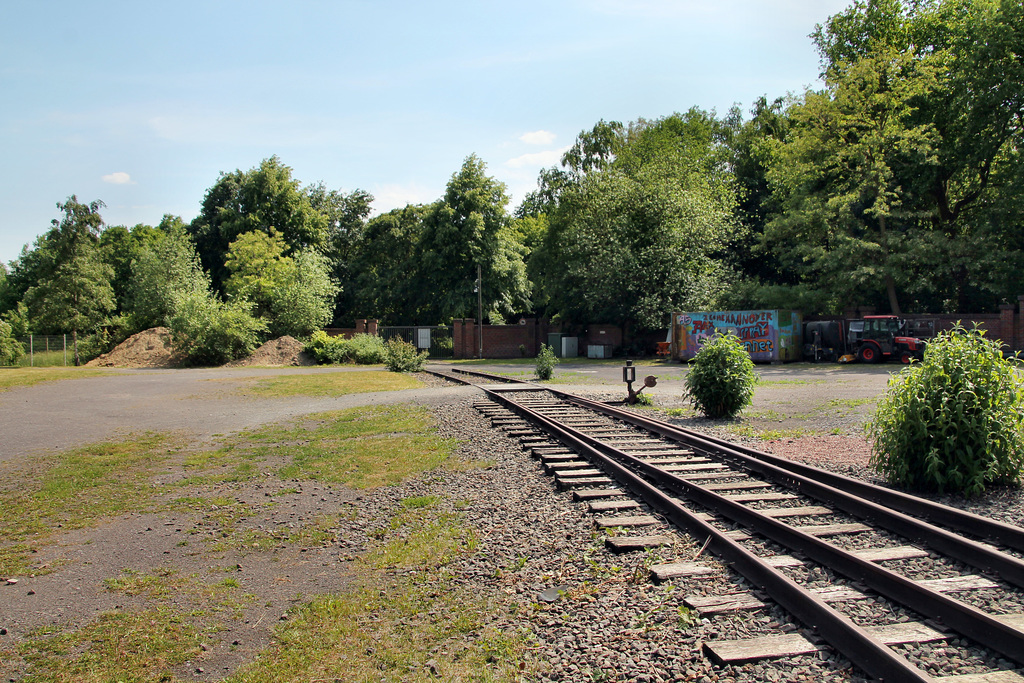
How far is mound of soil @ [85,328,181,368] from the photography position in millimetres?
35875

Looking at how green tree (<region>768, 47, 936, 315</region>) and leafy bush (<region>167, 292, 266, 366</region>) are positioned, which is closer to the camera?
green tree (<region>768, 47, 936, 315</region>)

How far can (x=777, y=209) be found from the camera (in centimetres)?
4478

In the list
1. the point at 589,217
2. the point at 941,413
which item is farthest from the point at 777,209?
the point at 941,413

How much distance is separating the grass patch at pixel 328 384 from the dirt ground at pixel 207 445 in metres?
0.79

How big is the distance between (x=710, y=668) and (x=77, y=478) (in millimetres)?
7858

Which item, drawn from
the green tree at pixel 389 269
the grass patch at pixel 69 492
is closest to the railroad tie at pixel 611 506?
the grass patch at pixel 69 492

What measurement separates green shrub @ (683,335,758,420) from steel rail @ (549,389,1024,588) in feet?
7.61

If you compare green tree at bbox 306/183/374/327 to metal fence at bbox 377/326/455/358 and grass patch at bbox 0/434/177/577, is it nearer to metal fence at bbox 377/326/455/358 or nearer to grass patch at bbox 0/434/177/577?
metal fence at bbox 377/326/455/358

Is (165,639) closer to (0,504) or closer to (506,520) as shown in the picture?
(506,520)

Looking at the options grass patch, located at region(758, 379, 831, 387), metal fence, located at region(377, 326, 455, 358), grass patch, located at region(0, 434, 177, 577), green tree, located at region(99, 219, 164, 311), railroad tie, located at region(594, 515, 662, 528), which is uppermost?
green tree, located at region(99, 219, 164, 311)

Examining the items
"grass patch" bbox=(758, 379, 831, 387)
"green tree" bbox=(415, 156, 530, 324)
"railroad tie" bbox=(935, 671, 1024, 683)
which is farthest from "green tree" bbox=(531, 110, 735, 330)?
"railroad tie" bbox=(935, 671, 1024, 683)

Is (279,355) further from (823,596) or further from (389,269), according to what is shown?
(823,596)

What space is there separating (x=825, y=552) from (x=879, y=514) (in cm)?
127

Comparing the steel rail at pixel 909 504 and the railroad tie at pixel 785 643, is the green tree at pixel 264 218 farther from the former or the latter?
the railroad tie at pixel 785 643
